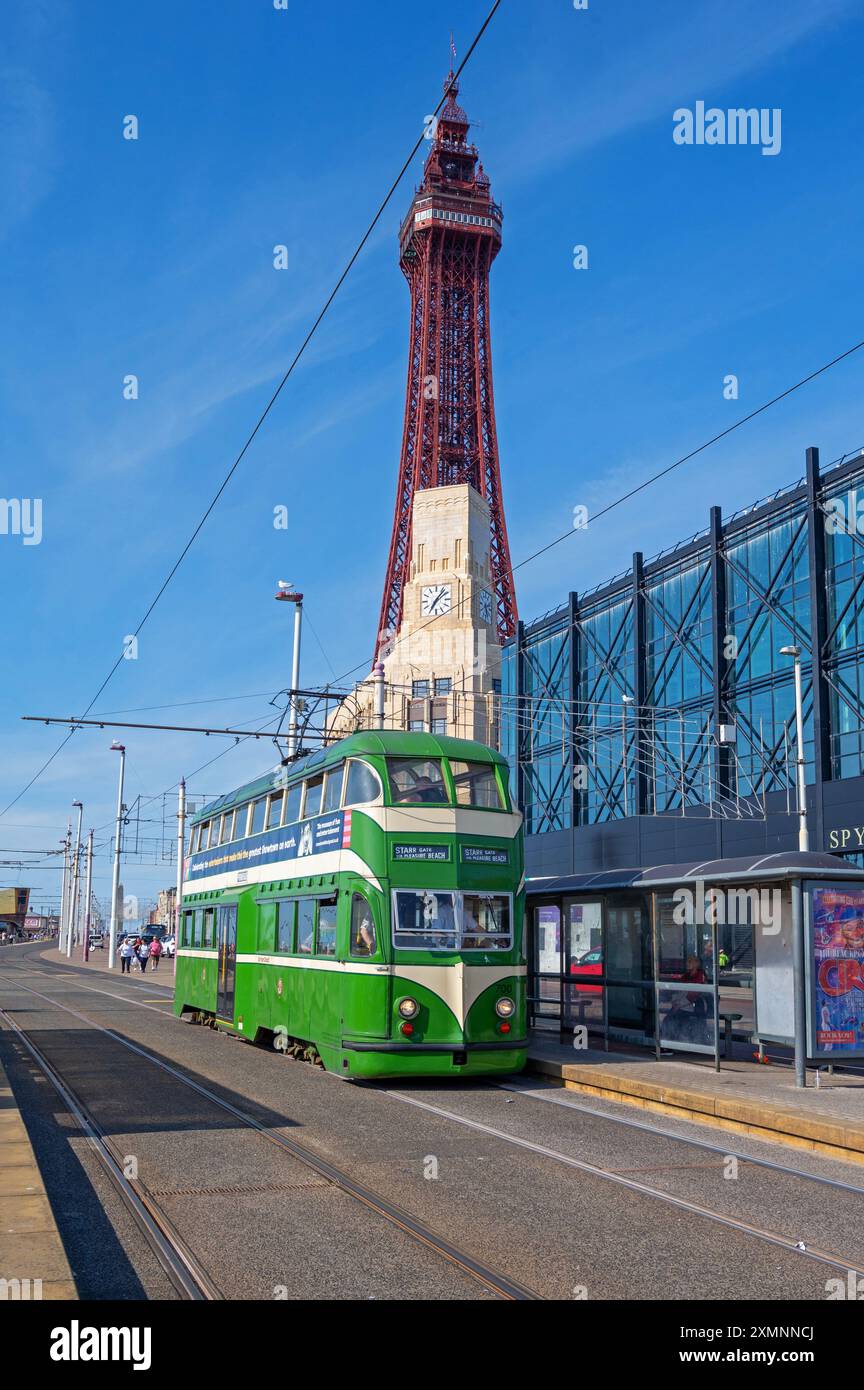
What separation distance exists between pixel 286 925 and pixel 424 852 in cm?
376

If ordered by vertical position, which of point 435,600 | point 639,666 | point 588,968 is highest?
point 435,600

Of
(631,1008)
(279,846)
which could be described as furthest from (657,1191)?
(279,846)

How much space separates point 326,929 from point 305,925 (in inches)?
39.9

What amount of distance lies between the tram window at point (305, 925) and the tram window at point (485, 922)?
8.25 ft

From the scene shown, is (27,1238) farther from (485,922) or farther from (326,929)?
(326,929)

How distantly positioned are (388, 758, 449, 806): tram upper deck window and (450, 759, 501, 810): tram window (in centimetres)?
24

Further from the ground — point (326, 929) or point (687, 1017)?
point (326, 929)

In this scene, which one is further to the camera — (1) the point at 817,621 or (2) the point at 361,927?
(1) the point at 817,621

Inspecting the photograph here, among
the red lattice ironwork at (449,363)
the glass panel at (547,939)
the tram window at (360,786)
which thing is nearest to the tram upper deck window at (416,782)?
the tram window at (360,786)

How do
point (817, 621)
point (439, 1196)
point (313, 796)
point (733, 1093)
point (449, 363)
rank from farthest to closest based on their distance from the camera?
point (449, 363), point (817, 621), point (313, 796), point (733, 1093), point (439, 1196)

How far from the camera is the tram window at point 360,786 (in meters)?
16.3

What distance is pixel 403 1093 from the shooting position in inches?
615

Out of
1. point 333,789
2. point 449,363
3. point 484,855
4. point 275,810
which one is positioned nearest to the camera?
point 484,855

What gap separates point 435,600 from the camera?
5928 cm
